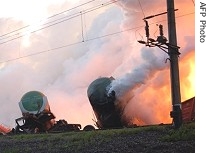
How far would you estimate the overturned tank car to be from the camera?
103 ft

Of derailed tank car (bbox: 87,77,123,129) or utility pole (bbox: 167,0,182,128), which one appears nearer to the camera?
utility pole (bbox: 167,0,182,128)

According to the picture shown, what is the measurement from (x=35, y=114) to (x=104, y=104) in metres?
6.89

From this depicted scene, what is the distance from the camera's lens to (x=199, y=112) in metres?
2.31

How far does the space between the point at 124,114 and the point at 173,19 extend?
44.8 ft

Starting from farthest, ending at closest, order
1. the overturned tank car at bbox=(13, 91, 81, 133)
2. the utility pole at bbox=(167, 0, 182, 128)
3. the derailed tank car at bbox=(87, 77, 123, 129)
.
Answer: the overturned tank car at bbox=(13, 91, 81, 133) < the derailed tank car at bbox=(87, 77, 123, 129) < the utility pole at bbox=(167, 0, 182, 128)

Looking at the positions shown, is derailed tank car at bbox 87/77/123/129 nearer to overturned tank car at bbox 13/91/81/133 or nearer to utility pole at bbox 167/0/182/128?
overturned tank car at bbox 13/91/81/133

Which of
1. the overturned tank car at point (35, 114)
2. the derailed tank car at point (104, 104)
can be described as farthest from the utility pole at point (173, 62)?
the overturned tank car at point (35, 114)

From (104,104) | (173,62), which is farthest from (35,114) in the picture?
(173,62)

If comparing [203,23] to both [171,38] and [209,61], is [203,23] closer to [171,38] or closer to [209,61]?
[209,61]

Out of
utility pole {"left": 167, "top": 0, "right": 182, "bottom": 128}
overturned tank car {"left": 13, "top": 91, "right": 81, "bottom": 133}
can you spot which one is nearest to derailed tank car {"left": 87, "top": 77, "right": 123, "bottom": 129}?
overturned tank car {"left": 13, "top": 91, "right": 81, "bottom": 133}

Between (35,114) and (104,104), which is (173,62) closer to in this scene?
(104,104)

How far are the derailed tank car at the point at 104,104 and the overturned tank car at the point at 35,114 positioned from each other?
3.04 meters

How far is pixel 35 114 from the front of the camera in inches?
1238

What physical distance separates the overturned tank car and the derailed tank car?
304cm
